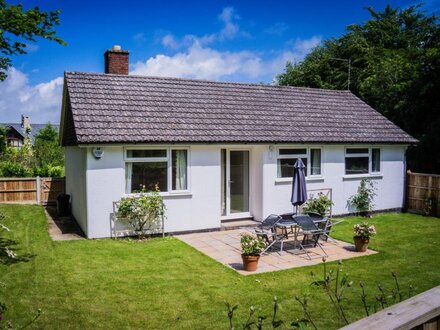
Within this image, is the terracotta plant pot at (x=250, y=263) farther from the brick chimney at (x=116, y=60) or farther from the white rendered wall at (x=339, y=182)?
the brick chimney at (x=116, y=60)

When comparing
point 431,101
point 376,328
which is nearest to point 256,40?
point 431,101

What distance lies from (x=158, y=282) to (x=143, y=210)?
4.24m

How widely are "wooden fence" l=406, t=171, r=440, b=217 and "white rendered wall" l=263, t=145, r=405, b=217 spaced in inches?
17.1

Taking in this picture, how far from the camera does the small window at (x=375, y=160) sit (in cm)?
1784

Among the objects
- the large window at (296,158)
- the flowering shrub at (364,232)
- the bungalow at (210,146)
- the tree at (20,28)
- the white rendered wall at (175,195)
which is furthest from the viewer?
the large window at (296,158)

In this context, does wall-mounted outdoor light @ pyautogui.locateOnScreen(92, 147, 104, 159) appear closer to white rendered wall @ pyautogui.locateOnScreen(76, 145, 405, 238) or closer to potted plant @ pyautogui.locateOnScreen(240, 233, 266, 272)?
white rendered wall @ pyautogui.locateOnScreen(76, 145, 405, 238)

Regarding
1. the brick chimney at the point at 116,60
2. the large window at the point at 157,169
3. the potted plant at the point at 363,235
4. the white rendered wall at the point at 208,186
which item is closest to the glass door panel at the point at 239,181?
Answer: the white rendered wall at the point at 208,186

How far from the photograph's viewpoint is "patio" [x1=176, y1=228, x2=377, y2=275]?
Answer: 33.1 ft

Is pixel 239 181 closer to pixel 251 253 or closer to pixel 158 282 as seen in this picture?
pixel 251 253

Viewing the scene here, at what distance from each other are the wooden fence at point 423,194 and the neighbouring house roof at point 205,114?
190 cm

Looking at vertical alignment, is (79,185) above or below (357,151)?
below

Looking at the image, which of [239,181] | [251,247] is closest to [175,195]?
[239,181]

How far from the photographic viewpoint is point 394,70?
85.3 feet

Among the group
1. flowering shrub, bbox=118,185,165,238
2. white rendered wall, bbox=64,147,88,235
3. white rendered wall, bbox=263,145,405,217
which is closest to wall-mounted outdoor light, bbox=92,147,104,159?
white rendered wall, bbox=64,147,88,235
